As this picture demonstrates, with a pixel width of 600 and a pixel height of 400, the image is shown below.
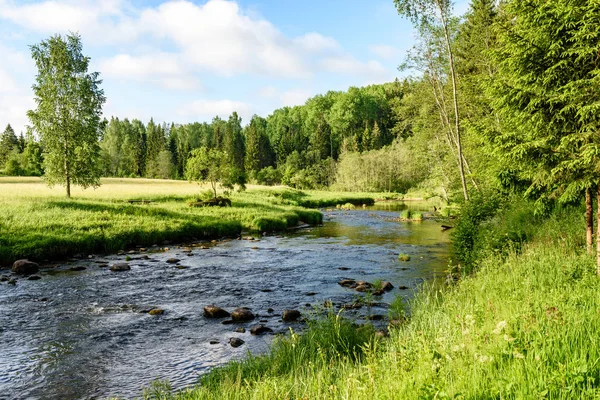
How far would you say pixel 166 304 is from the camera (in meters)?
12.9

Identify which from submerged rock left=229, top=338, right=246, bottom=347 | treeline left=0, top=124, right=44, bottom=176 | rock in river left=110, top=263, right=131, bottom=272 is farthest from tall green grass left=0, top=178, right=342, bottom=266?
treeline left=0, top=124, right=44, bottom=176

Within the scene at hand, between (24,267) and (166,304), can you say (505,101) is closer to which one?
(166,304)

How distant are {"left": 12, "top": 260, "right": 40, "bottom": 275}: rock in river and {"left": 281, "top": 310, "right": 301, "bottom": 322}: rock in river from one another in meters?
11.5

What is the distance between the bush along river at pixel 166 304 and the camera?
8.23 meters

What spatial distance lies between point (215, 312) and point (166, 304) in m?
2.13

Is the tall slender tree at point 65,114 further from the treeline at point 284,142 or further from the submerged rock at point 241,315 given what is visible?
the treeline at point 284,142

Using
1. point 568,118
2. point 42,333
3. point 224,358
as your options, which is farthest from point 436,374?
point 42,333

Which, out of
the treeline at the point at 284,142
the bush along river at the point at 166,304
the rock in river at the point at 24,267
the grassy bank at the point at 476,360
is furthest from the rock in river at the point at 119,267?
the treeline at the point at 284,142

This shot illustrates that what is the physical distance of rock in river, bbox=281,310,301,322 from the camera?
11302 millimetres

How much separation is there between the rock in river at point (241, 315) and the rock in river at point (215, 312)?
0.34m

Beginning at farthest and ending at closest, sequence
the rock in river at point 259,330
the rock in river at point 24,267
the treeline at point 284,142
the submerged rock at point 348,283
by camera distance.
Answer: the treeline at point 284,142, the rock in river at point 24,267, the submerged rock at point 348,283, the rock in river at point 259,330

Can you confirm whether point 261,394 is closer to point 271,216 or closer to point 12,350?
point 12,350

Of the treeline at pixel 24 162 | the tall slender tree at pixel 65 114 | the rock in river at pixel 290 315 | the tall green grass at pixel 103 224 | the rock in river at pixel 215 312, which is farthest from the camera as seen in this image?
the treeline at pixel 24 162

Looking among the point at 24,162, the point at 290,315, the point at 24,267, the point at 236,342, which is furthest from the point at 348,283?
the point at 24,162
